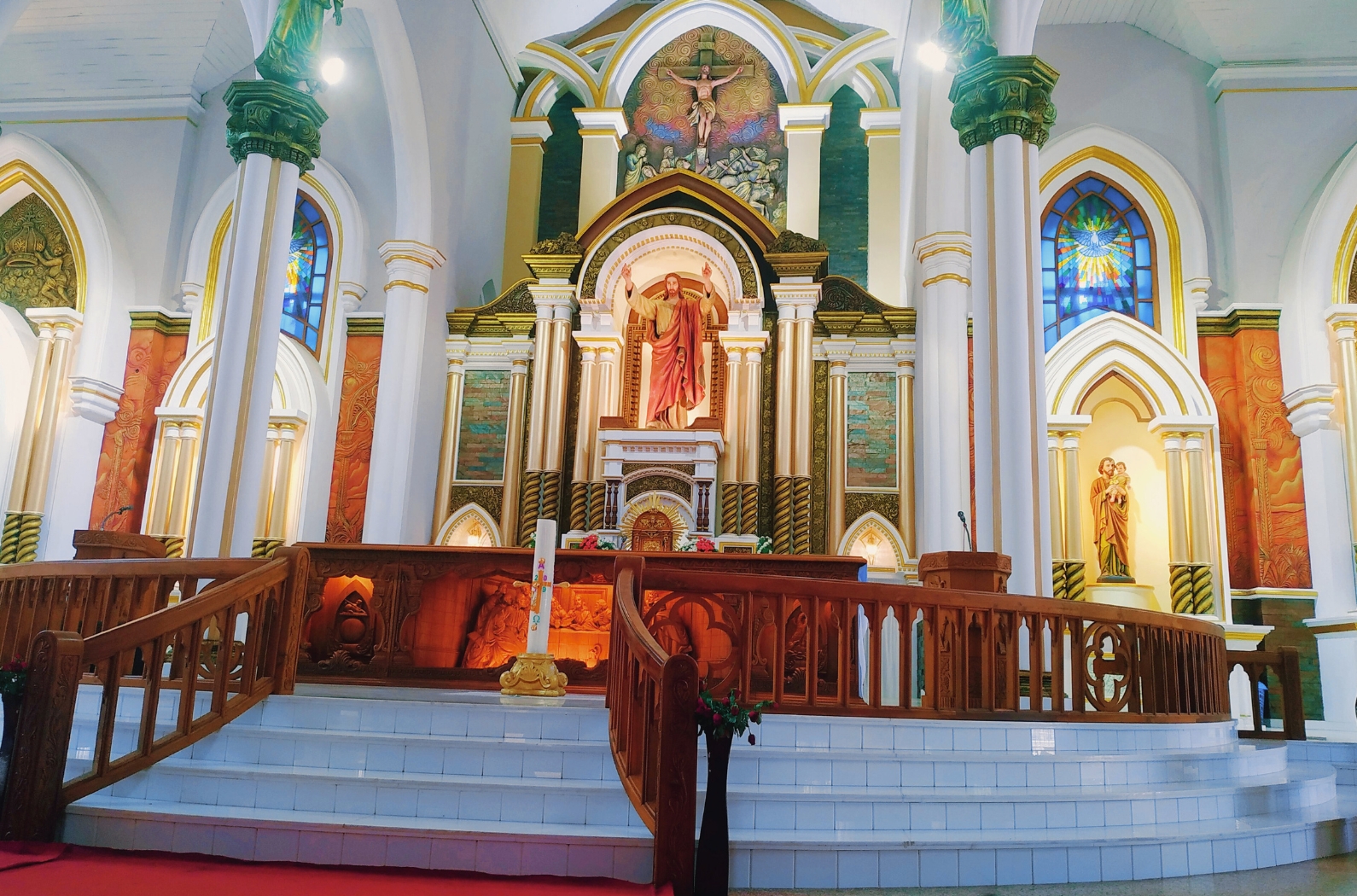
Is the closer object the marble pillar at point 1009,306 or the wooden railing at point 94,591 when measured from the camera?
the wooden railing at point 94,591

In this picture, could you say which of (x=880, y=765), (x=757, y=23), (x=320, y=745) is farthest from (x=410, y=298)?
(x=880, y=765)

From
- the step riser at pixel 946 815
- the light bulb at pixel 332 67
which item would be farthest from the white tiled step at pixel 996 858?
the light bulb at pixel 332 67

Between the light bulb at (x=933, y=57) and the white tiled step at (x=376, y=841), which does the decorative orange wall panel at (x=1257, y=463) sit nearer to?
the light bulb at (x=933, y=57)

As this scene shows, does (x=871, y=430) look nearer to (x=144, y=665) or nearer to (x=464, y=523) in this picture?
(x=464, y=523)

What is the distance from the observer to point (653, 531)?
12539 mm

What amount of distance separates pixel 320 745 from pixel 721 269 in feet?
31.4

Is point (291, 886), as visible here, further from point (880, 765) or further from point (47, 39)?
point (47, 39)

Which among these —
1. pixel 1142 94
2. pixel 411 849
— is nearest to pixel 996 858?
pixel 411 849

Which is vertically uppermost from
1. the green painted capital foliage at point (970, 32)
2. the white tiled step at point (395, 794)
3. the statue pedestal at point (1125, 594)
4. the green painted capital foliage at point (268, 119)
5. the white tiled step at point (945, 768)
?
the green painted capital foliage at point (970, 32)

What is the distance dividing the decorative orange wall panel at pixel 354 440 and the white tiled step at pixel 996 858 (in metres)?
9.93

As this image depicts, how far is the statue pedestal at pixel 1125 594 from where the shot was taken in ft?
39.3

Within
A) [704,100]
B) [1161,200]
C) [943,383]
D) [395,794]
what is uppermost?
[704,100]

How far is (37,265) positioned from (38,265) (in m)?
0.02

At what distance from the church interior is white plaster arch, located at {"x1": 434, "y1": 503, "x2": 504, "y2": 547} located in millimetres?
46
